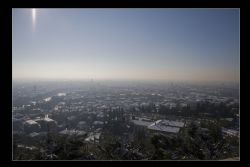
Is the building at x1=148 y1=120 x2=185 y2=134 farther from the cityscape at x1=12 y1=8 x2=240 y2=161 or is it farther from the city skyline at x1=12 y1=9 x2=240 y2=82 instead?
the city skyline at x1=12 y1=9 x2=240 y2=82

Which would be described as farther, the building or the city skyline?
the city skyline

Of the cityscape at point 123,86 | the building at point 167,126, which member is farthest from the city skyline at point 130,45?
the building at point 167,126

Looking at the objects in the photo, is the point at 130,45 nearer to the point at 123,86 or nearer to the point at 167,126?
the point at 123,86

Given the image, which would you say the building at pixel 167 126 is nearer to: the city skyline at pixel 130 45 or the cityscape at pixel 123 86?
the cityscape at pixel 123 86

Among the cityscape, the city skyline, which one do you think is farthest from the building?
the city skyline

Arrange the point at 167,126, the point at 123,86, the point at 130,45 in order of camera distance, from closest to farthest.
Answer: the point at 167,126 < the point at 123,86 < the point at 130,45

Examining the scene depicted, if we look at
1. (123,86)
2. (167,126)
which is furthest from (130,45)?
(167,126)

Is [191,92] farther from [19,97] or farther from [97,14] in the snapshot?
[19,97]
